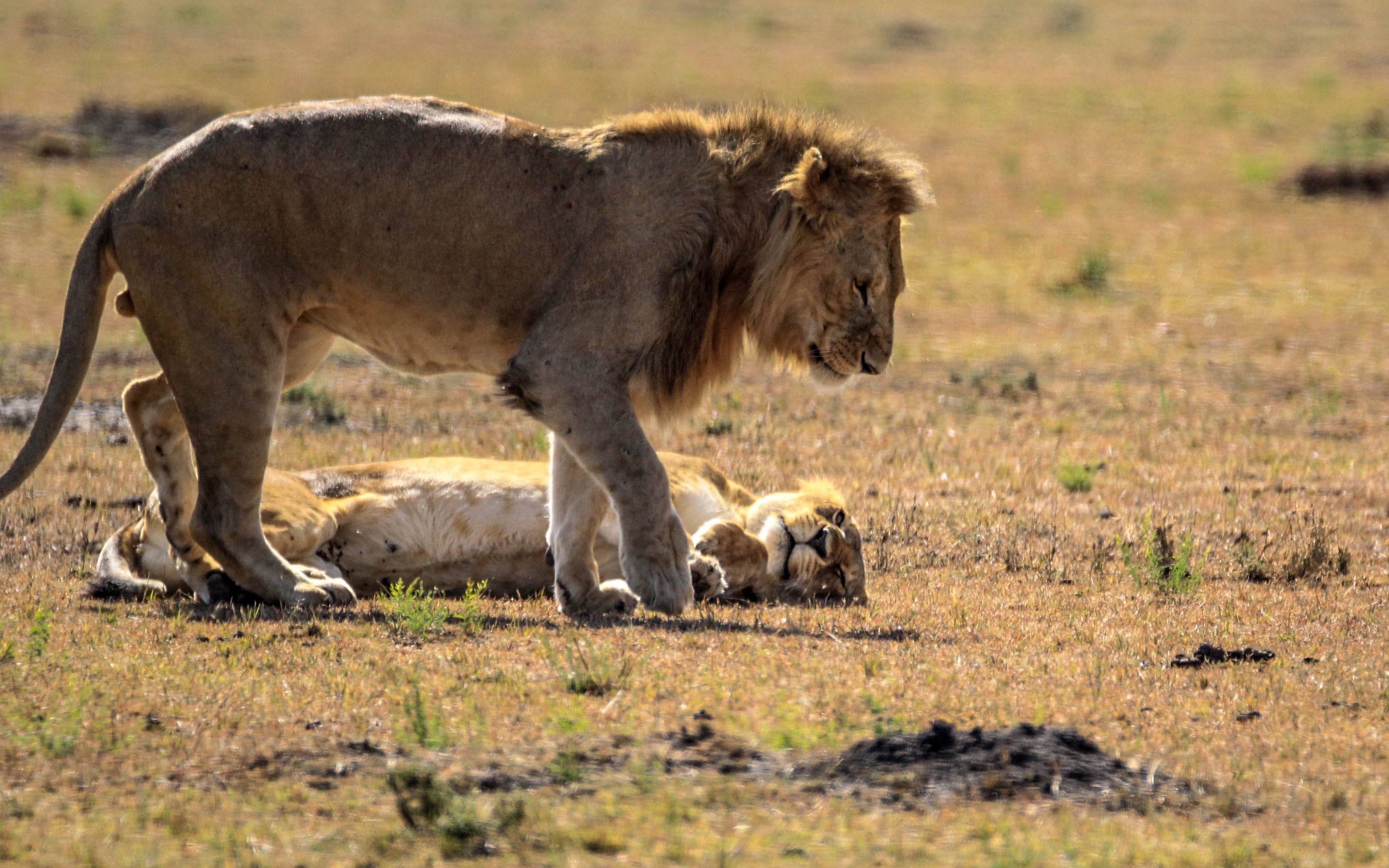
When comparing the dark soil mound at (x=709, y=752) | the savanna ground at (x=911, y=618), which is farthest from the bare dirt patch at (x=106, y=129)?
the dark soil mound at (x=709, y=752)

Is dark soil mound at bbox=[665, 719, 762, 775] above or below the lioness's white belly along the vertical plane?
below

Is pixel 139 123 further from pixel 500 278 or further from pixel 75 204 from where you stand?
pixel 500 278

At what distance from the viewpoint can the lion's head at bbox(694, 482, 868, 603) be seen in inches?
285

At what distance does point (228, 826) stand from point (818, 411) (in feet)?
26.8

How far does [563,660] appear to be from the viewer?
18.0 ft

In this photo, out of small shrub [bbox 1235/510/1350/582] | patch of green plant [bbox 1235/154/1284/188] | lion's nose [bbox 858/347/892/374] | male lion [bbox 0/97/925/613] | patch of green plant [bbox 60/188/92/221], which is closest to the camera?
male lion [bbox 0/97/925/613]

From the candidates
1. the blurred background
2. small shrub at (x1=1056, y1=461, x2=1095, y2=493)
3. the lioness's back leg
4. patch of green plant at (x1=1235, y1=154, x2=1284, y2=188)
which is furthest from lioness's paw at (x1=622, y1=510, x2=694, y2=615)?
patch of green plant at (x1=1235, y1=154, x2=1284, y2=188)

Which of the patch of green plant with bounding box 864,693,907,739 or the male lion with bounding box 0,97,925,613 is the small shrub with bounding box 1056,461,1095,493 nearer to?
the male lion with bounding box 0,97,925,613

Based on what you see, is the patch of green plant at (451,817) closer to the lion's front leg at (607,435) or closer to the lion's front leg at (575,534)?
the lion's front leg at (607,435)

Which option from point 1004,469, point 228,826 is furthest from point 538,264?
point 1004,469

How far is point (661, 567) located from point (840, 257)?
1.40 meters

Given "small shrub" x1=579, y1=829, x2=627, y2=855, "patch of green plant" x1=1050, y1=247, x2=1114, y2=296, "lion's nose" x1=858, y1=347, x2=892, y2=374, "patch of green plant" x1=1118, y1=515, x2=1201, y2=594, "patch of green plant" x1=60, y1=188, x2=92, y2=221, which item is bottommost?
"small shrub" x1=579, y1=829, x2=627, y2=855

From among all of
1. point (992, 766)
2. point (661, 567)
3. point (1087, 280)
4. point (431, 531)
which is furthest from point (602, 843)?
point (1087, 280)

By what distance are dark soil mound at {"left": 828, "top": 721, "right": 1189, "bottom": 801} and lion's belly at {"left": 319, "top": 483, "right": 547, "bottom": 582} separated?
123 inches
